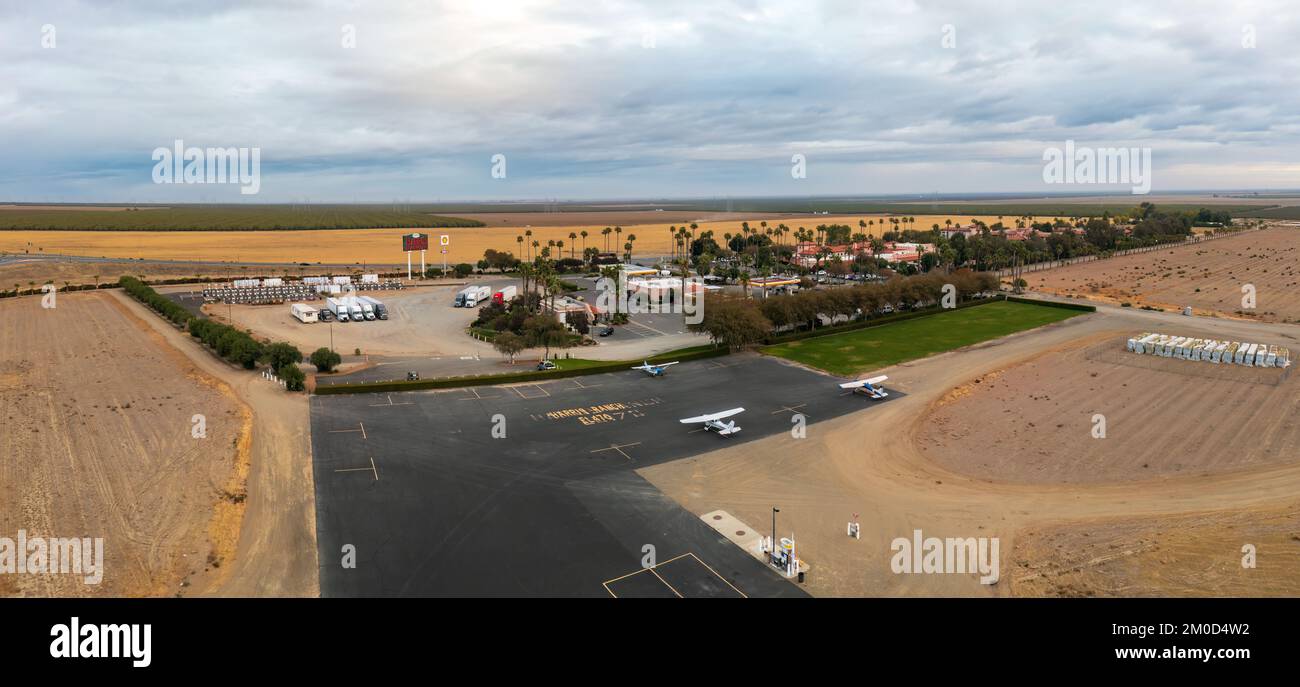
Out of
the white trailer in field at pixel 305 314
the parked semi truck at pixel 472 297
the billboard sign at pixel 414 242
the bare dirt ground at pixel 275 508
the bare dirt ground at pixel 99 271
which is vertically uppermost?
the billboard sign at pixel 414 242

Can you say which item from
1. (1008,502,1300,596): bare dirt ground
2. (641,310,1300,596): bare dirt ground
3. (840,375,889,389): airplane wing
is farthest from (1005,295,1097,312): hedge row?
(1008,502,1300,596): bare dirt ground

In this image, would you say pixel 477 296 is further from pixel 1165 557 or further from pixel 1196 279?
pixel 1196 279

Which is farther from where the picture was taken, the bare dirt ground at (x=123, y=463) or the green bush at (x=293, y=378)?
the green bush at (x=293, y=378)

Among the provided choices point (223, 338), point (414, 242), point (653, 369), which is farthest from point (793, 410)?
point (414, 242)

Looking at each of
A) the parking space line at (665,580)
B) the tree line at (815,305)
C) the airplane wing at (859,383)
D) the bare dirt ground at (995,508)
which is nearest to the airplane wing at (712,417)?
the bare dirt ground at (995,508)

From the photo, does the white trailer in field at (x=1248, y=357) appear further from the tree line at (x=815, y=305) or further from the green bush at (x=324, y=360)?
the green bush at (x=324, y=360)

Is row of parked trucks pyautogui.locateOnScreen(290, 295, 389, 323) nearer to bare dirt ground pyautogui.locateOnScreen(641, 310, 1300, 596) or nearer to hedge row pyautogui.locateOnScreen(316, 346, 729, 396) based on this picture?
hedge row pyautogui.locateOnScreen(316, 346, 729, 396)

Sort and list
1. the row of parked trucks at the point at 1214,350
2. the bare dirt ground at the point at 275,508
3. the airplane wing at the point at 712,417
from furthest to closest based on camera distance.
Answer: the row of parked trucks at the point at 1214,350, the airplane wing at the point at 712,417, the bare dirt ground at the point at 275,508
